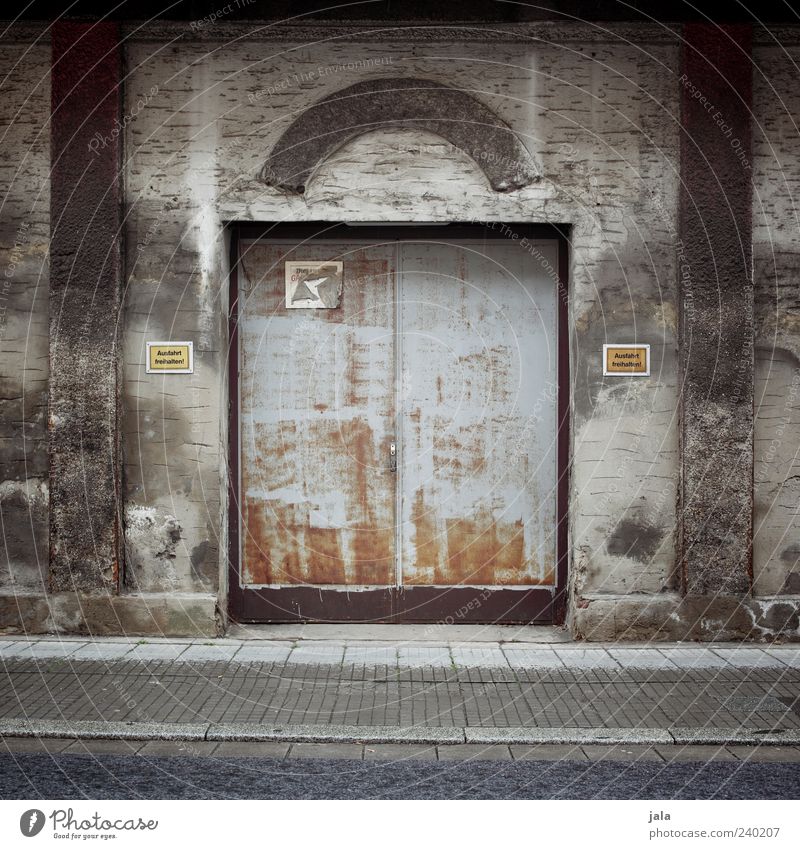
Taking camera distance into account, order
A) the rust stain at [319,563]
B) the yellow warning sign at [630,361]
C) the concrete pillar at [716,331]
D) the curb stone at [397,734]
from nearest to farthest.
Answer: the curb stone at [397,734] < the concrete pillar at [716,331] < the yellow warning sign at [630,361] < the rust stain at [319,563]

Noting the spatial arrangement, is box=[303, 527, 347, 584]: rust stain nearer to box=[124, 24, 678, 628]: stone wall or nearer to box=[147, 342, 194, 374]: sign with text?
box=[124, 24, 678, 628]: stone wall

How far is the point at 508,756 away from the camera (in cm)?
532

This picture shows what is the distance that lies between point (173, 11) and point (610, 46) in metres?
3.38

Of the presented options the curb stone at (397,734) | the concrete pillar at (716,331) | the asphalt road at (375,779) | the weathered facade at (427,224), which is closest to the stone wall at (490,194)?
the weathered facade at (427,224)

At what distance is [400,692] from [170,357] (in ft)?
10.4

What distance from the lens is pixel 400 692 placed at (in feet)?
20.9

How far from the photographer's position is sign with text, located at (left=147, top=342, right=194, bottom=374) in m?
7.75

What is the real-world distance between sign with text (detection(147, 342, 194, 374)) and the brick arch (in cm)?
146

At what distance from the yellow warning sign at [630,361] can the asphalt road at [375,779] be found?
3.35 meters

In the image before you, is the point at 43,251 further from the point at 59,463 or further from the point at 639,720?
the point at 639,720

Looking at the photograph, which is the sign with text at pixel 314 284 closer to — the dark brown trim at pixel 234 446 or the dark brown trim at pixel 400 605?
the dark brown trim at pixel 234 446

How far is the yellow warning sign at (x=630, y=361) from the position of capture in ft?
25.3

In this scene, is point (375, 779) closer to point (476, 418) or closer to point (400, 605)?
point (400, 605)

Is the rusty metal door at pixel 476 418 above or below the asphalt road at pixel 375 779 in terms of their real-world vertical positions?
above
